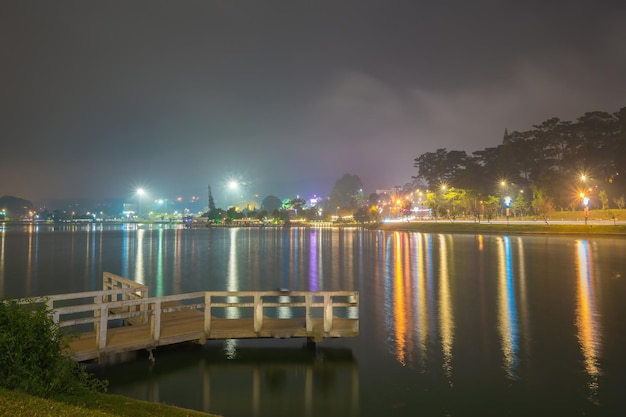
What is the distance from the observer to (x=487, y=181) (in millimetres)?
118062

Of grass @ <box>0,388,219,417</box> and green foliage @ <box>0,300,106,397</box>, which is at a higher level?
green foliage @ <box>0,300,106,397</box>

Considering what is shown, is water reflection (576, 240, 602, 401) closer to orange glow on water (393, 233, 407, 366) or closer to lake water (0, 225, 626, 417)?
lake water (0, 225, 626, 417)

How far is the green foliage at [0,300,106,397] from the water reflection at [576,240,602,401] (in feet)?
39.7

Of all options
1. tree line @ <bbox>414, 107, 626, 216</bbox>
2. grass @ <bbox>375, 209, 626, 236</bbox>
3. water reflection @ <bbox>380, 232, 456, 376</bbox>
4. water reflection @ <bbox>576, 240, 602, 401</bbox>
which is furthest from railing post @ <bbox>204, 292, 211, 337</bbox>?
tree line @ <bbox>414, 107, 626, 216</bbox>

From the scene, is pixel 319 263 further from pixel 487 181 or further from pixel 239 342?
pixel 487 181

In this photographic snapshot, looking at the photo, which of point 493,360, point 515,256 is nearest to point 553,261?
point 515,256

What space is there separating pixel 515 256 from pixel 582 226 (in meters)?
40.3

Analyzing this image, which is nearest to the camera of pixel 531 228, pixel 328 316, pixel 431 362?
pixel 431 362

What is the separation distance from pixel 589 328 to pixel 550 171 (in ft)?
314

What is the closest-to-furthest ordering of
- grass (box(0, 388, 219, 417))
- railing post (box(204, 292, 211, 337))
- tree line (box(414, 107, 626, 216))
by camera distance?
grass (box(0, 388, 219, 417))
railing post (box(204, 292, 211, 337))
tree line (box(414, 107, 626, 216))

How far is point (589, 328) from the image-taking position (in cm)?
1602

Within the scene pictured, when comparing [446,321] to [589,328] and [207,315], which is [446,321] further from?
[207,315]

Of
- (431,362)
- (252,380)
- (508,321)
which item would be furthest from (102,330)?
(508,321)

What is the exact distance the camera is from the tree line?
92312 millimetres
